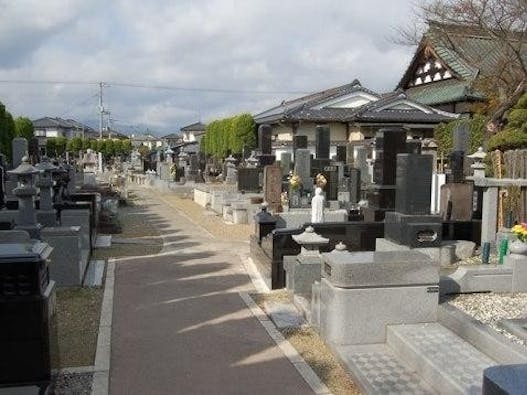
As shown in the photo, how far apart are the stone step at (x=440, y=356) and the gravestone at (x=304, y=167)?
11.7 meters

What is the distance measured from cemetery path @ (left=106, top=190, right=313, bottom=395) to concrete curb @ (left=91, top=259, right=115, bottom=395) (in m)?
0.07

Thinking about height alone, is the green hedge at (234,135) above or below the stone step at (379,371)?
above

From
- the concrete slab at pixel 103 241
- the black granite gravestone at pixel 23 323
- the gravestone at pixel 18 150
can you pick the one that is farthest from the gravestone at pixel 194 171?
the black granite gravestone at pixel 23 323

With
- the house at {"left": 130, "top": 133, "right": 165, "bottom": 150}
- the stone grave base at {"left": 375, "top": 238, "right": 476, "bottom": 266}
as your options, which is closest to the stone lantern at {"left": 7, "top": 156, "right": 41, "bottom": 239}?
the stone grave base at {"left": 375, "top": 238, "right": 476, "bottom": 266}

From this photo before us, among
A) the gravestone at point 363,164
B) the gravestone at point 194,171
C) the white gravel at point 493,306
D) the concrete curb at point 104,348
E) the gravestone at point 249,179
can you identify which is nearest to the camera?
the concrete curb at point 104,348

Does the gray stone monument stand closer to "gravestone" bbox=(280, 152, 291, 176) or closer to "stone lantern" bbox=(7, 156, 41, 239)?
"stone lantern" bbox=(7, 156, 41, 239)

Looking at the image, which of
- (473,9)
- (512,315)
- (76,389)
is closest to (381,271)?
(512,315)

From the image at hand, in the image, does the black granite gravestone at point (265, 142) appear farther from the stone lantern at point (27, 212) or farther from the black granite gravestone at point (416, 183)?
the stone lantern at point (27, 212)

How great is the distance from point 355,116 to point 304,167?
36.5ft

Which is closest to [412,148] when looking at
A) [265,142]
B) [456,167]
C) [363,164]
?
[456,167]

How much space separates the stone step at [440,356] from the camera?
13.7ft

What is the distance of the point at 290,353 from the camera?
541 centimetres

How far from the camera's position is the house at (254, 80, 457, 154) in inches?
1085

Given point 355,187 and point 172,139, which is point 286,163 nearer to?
point 355,187
